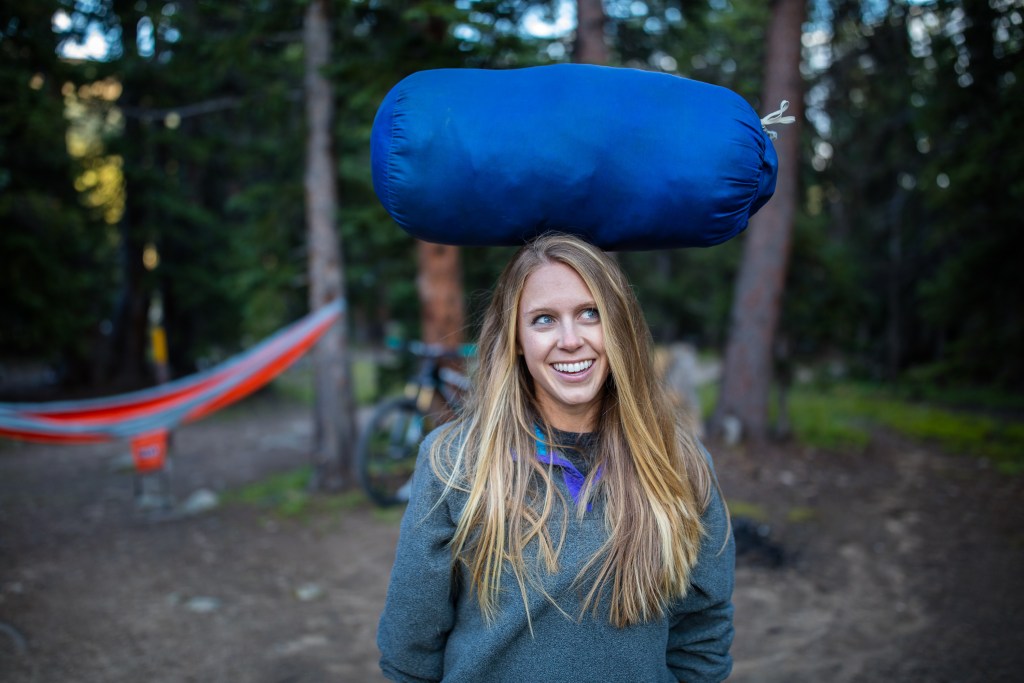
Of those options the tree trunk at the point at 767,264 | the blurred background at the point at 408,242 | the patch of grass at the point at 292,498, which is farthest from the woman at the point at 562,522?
the tree trunk at the point at 767,264

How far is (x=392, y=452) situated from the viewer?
5535 millimetres

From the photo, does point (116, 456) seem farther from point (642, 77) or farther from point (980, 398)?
point (980, 398)

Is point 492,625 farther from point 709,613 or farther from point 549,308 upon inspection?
point 549,308

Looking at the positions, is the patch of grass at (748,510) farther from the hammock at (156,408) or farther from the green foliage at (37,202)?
the green foliage at (37,202)

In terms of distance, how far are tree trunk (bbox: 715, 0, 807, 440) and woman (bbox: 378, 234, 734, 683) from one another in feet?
17.7

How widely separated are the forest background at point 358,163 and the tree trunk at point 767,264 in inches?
12.9

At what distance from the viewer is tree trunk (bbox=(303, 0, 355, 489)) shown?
5379mm

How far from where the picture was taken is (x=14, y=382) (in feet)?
44.1

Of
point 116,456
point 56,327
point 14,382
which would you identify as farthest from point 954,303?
point 14,382

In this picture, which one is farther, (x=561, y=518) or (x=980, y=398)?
(x=980, y=398)

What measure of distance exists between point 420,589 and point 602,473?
1.51 feet

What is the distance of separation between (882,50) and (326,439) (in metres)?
6.81

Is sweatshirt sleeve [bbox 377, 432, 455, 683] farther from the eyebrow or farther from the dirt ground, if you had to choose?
the dirt ground

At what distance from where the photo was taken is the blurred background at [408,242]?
4734 millimetres
